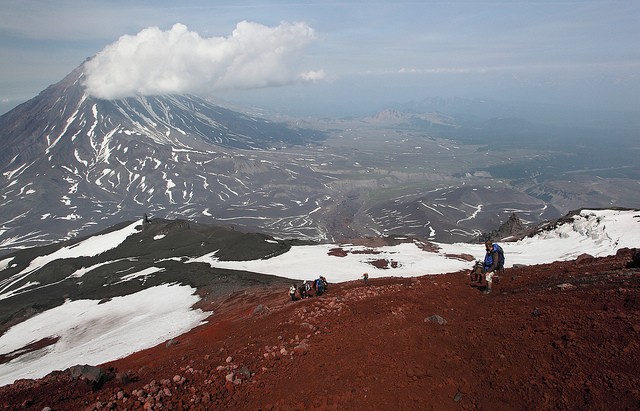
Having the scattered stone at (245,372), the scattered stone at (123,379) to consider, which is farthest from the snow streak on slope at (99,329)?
the scattered stone at (245,372)

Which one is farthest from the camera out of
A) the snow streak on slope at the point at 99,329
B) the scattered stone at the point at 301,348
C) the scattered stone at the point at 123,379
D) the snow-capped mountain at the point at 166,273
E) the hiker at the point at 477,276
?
the snow-capped mountain at the point at 166,273

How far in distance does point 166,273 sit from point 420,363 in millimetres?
53899

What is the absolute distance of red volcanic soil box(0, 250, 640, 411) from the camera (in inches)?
437

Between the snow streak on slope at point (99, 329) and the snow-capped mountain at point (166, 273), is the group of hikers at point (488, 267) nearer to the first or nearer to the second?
the snow-capped mountain at point (166, 273)

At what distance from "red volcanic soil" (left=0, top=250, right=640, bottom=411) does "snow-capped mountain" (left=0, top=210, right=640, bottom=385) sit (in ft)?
60.8

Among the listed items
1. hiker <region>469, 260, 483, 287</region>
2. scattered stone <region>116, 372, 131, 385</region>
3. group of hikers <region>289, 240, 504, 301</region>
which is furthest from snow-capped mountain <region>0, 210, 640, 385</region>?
group of hikers <region>289, 240, 504, 301</region>

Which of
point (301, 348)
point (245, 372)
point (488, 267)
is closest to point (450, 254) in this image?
point (488, 267)

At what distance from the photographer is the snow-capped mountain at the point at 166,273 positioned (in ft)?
123

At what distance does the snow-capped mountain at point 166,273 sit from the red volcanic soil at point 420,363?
18.5 metres

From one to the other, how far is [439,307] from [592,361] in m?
7.29

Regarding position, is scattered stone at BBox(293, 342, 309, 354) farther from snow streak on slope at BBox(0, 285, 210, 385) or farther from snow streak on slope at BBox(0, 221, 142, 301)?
snow streak on slope at BBox(0, 221, 142, 301)

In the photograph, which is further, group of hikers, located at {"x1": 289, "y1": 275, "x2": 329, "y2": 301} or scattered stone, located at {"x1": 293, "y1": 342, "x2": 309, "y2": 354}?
group of hikers, located at {"x1": 289, "y1": 275, "x2": 329, "y2": 301}

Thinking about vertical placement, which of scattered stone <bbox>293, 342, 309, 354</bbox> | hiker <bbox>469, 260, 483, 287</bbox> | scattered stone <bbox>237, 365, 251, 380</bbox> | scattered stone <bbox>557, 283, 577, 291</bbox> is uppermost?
scattered stone <bbox>557, 283, 577, 291</bbox>

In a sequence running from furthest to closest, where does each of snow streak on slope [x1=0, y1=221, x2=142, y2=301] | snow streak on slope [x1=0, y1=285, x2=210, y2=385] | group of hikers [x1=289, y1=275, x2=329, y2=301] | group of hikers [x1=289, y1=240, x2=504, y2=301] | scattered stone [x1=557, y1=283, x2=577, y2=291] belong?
snow streak on slope [x1=0, y1=221, x2=142, y2=301], snow streak on slope [x1=0, y1=285, x2=210, y2=385], group of hikers [x1=289, y1=275, x2=329, y2=301], group of hikers [x1=289, y1=240, x2=504, y2=301], scattered stone [x1=557, y1=283, x2=577, y2=291]
